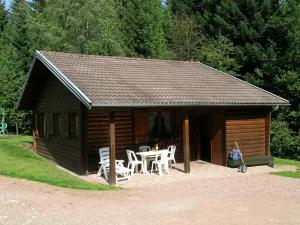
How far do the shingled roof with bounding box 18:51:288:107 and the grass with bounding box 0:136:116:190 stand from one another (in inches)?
92.3

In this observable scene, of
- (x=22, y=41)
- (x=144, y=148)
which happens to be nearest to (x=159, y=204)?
(x=144, y=148)

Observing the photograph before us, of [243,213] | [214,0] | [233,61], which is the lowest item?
[243,213]

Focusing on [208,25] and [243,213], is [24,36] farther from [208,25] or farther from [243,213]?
[243,213]

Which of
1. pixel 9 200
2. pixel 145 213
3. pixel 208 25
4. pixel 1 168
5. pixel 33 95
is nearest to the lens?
pixel 145 213

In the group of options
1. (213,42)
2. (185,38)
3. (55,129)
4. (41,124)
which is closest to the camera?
(55,129)

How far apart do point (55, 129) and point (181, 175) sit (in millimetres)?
6315

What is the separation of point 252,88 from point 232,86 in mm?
883

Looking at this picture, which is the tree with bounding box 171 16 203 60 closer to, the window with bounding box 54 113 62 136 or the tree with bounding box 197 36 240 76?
the tree with bounding box 197 36 240 76

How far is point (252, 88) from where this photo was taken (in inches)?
709

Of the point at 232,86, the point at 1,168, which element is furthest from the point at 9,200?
the point at 232,86

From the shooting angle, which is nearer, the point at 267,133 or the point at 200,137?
the point at 267,133

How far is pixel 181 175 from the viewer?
14719 millimetres

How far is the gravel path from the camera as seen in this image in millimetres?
8797

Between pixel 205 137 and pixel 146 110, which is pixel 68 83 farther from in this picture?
pixel 205 137
